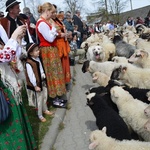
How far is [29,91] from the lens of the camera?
4570 millimetres

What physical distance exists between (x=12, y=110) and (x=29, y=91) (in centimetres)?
156

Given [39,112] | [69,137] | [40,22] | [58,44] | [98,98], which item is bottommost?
[69,137]

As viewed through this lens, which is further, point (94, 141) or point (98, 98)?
point (98, 98)

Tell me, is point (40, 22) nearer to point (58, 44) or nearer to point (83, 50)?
point (58, 44)

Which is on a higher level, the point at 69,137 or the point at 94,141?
the point at 94,141

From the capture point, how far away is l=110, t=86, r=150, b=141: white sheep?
3346 mm

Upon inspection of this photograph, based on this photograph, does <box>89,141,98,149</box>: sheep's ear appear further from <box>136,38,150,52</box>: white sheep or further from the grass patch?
<box>136,38,150,52</box>: white sheep

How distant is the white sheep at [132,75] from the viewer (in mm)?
4642

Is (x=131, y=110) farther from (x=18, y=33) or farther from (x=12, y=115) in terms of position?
(x=18, y=33)

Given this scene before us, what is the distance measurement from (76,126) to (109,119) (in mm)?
1355

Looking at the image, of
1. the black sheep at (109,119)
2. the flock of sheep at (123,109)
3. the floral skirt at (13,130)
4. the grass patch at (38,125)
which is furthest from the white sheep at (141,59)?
the floral skirt at (13,130)

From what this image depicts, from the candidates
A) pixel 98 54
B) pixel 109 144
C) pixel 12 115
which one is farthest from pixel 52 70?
pixel 98 54

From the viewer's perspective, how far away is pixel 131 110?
357 centimetres

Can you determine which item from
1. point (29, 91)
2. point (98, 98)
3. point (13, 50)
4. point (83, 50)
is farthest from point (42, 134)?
point (83, 50)
